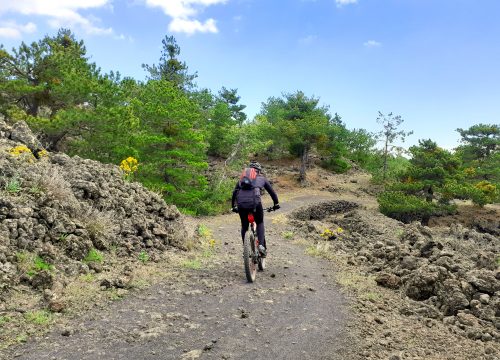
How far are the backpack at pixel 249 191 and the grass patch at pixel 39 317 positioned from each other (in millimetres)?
3789

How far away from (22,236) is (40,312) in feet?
6.24

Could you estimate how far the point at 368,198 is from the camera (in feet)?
129

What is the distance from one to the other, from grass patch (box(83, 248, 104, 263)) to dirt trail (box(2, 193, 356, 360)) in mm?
1471

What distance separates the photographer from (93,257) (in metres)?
7.68

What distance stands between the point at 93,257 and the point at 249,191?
11.2 ft

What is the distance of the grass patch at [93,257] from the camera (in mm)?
7578

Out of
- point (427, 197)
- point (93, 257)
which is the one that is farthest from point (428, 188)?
Result: point (93, 257)

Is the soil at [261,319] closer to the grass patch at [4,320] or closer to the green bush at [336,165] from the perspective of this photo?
the grass patch at [4,320]

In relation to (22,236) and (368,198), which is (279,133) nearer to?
(368,198)

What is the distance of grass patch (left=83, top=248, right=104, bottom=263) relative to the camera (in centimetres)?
758

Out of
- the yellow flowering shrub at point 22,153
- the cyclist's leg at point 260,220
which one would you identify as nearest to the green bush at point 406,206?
the cyclist's leg at point 260,220

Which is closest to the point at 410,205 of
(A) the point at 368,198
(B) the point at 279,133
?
(A) the point at 368,198

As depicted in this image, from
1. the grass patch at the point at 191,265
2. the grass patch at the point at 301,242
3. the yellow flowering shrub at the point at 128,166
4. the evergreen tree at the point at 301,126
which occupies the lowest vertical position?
the grass patch at the point at 301,242

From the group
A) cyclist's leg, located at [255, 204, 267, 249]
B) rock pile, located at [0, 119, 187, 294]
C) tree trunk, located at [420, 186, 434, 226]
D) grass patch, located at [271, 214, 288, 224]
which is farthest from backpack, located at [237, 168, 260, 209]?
tree trunk, located at [420, 186, 434, 226]
